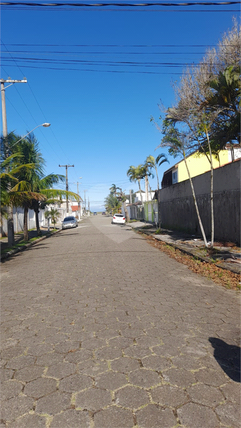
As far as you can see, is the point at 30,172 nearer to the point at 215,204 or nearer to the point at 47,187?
the point at 47,187

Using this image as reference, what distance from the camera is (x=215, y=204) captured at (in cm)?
1402

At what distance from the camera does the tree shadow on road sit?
3164mm

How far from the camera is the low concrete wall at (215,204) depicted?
12135 mm

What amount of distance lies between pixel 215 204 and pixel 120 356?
38.1 ft

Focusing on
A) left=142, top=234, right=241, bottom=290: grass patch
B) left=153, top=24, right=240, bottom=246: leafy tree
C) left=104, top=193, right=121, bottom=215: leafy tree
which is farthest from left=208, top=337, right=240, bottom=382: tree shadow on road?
left=104, top=193, right=121, bottom=215: leafy tree

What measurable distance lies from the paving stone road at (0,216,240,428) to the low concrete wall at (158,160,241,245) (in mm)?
6341

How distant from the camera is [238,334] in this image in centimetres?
414

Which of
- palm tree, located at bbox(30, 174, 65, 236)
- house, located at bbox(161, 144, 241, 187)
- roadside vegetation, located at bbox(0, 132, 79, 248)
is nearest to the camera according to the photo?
roadside vegetation, located at bbox(0, 132, 79, 248)

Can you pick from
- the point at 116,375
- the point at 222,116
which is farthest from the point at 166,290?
the point at 222,116

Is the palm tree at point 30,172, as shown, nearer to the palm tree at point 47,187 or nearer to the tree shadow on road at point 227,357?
the palm tree at point 47,187

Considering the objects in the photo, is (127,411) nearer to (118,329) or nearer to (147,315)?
(118,329)

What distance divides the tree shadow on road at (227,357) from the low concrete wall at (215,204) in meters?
8.67

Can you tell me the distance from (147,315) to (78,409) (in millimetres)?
2415

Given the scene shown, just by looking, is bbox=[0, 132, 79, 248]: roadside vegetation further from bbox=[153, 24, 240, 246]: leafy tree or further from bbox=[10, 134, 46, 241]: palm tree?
bbox=[153, 24, 240, 246]: leafy tree
